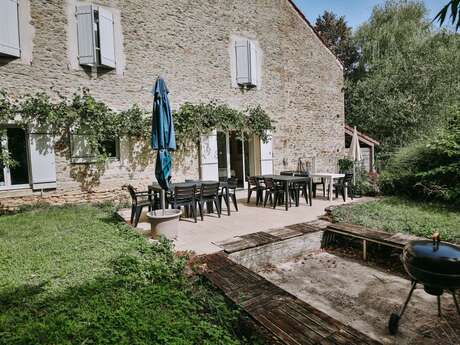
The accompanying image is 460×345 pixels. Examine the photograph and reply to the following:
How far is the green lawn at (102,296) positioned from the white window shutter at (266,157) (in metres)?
6.18

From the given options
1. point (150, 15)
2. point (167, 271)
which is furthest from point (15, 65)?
point (167, 271)

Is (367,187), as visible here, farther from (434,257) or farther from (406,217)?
(434,257)

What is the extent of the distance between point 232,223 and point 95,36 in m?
6.02

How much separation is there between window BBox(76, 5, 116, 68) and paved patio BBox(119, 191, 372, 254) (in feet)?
13.0

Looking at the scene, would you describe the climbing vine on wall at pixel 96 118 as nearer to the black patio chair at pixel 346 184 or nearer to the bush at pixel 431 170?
the black patio chair at pixel 346 184

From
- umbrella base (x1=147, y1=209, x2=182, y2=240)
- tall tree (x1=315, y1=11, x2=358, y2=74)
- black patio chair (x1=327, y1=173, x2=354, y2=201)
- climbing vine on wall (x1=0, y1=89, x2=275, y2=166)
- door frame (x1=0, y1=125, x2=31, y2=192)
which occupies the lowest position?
umbrella base (x1=147, y1=209, x2=182, y2=240)

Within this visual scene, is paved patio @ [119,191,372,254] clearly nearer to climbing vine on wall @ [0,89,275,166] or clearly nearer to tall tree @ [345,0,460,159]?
climbing vine on wall @ [0,89,275,166]

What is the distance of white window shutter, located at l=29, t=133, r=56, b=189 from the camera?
22.5 ft

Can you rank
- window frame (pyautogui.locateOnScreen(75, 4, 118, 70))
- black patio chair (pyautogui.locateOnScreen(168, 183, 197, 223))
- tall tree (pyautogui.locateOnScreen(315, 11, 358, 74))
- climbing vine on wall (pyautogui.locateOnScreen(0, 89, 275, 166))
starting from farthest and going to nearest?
tall tree (pyautogui.locateOnScreen(315, 11, 358, 74)), window frame (pyautogui.locateOnScreen(75, 4, 118, 70)), climbing vine on wall (pyautogui.locateOnScreen(0, 89, 275, 166)), black patio chair (pyautogui.locateOnScreen(168, 183, 197, 223))

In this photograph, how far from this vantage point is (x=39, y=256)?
12.7 ft

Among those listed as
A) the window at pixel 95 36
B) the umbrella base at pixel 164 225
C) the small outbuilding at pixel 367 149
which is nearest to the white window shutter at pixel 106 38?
the window at pixel 95 36

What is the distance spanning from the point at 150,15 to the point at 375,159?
11.9 m

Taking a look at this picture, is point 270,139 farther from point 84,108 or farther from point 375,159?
point 375,159

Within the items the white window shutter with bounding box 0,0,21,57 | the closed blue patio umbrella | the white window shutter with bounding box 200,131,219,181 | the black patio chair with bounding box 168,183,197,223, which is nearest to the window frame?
the white window shutter with bounding box 0,0,21,57
